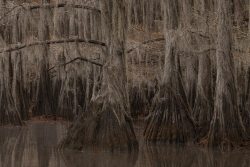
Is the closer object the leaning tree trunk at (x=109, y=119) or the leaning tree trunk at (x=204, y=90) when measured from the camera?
the leaning tree trunk at (x=109, y=119)

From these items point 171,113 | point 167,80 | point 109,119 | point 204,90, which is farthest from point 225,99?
point 204,90

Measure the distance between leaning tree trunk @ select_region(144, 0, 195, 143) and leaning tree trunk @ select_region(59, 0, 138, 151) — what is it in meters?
1.50

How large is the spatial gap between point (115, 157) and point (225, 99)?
2896 millimetres

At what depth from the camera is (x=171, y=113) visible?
537 inches

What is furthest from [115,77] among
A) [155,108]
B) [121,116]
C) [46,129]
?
[46,129]

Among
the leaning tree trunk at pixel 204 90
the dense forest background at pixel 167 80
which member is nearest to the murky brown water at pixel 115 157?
the dense forest background at pixel 167 80

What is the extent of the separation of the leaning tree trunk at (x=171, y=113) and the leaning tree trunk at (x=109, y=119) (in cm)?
150

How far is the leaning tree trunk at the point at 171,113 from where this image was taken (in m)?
13.6

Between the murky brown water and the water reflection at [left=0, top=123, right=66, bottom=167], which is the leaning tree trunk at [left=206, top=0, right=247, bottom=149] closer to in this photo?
the murky brown water

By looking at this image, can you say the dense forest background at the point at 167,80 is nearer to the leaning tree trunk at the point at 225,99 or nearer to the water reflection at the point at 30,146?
the leaning tree trunk at the point at 225,99

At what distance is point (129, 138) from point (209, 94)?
13.7 feet

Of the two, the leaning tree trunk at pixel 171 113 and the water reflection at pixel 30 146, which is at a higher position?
the leaning tree trunk at pixel 171 113

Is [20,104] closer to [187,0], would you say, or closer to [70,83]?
[70,83]

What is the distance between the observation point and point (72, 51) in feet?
68.8
